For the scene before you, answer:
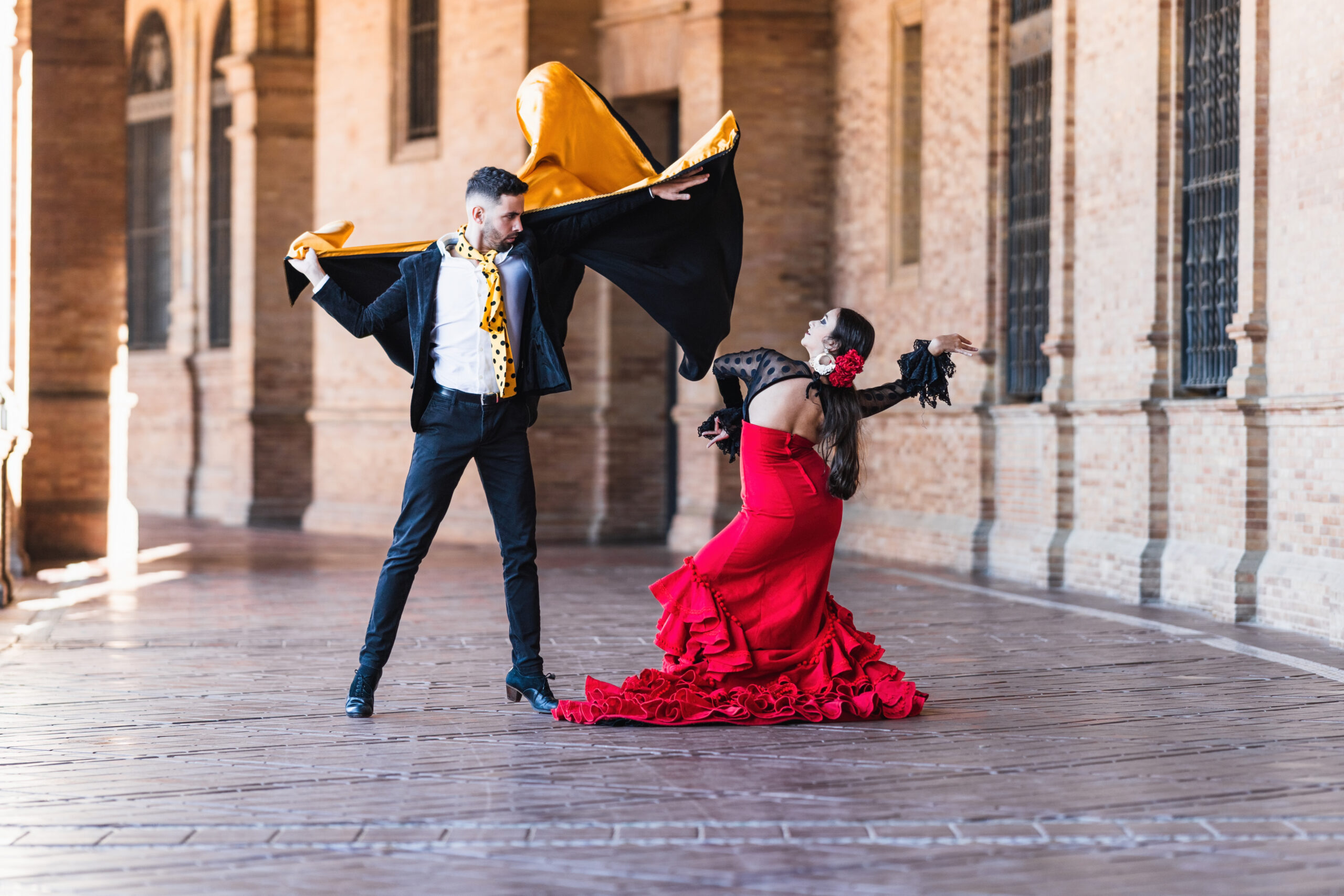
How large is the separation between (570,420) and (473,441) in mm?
10836

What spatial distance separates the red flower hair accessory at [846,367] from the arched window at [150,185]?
20.8 meters

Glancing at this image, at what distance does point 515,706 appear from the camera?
6.79m

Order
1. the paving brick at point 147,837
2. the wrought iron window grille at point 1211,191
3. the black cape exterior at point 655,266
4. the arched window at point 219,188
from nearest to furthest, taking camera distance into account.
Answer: the paving brick at point 147,837
the black cape exterior at point 655,266
the wrought iron window grille at point 1211,191
the arched window at point 219,188

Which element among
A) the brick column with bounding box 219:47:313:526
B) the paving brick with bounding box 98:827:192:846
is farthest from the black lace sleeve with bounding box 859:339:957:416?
the brick column with bounding box 219:47:313:526

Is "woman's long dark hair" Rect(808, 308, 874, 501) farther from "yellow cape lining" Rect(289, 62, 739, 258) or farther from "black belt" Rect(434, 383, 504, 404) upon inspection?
"black belt" Rect(434, 383, 504, 404)

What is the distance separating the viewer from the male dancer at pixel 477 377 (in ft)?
21.0

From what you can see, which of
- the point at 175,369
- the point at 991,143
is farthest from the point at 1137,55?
the point at 175,369

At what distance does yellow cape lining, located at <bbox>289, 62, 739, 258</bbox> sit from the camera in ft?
22.5

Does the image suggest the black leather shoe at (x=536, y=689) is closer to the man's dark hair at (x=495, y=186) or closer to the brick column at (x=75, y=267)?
the man's dark hair at (x=495, y=186)

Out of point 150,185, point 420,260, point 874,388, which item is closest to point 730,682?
point 874,388

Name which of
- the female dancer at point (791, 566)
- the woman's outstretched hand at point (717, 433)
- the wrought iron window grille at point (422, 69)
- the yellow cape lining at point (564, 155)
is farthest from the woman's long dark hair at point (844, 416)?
the wrought iron window grille at point (422, 69)

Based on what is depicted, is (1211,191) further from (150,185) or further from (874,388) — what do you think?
(150,185)

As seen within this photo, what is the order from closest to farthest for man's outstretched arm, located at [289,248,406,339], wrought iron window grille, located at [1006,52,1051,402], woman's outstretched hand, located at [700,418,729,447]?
man's outstretched arm, located at [289,248,406,339] → woman's outstretched hand, located at [700,418,729,447] → wrought iron window grille, located at [1006,52,1051,402]

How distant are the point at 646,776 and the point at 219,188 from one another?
20.6m
